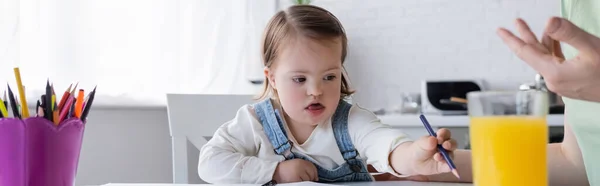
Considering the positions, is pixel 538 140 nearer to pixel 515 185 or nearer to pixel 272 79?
pixel 515 185

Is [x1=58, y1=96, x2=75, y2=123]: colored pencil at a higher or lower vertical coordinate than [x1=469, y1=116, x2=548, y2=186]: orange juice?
higher

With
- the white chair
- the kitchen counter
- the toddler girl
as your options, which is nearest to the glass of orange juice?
the toddler girl

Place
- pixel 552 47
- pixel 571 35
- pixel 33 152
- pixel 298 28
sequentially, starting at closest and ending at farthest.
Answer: pixel 571 35
pixel 552 47
pixel 33 152
pixel 298 28

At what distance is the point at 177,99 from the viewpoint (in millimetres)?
1632

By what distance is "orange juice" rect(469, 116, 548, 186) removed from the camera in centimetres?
68

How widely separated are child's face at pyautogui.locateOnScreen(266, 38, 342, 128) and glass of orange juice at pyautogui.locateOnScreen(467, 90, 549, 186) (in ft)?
2.02

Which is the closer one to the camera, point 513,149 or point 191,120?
point 513,149

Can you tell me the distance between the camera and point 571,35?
0.63m

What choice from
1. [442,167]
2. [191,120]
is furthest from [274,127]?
[442,167]

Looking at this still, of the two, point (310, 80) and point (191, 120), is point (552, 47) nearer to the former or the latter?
point (310, 80)

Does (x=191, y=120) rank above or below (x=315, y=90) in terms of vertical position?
below

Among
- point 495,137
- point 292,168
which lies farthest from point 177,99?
point 495,137

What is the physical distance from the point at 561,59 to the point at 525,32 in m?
0.05

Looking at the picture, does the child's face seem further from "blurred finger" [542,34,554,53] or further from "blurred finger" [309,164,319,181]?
"blurred finger" [542,34,554,53]
